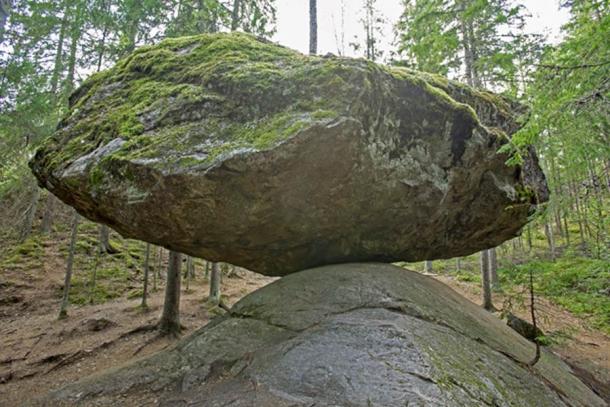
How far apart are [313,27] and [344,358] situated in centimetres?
996

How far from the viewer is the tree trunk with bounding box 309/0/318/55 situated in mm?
10242

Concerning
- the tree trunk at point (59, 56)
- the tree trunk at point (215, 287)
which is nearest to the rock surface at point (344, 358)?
the tree trunk at point (215, 287)

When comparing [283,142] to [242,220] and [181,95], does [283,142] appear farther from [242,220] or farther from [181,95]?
[181,95]

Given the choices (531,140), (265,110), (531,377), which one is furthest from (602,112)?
(265,110)

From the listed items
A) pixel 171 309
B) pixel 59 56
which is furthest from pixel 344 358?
pixel 59 56

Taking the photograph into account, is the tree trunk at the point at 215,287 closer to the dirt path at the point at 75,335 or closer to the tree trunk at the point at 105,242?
the dirt path at the point at 75,335

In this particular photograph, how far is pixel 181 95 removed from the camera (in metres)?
5.00

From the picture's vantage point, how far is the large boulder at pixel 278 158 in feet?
13.9

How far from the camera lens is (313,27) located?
10414 mm

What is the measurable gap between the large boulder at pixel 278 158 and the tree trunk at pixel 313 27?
4592mm

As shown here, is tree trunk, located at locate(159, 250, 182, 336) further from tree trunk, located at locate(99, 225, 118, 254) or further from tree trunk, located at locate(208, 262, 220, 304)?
tree trunk, located at locate(99, 225, 118, 254)

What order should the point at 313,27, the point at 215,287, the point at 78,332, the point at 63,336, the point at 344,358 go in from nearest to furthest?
the point at 344,358
the point at 63,336
the point at 78,332
the point at 313,27
the point at 215,287

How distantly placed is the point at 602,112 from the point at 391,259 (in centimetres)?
366

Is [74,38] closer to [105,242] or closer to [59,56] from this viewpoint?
[59,56]
